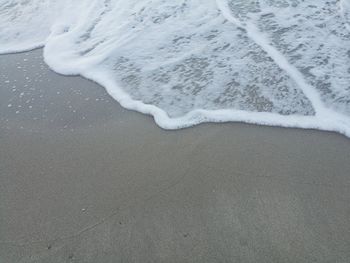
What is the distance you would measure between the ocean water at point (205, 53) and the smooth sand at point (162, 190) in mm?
289

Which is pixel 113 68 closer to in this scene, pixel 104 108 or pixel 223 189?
pixel 104 108

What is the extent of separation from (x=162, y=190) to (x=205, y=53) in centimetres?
220

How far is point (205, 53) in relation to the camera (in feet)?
14.9

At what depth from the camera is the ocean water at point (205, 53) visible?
148 inches

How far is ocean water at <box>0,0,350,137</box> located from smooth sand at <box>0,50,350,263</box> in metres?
0.29

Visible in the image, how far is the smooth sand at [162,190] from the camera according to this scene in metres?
2.55

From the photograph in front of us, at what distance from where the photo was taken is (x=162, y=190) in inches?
116

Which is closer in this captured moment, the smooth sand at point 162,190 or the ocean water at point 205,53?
the smooth sand at point 162,190

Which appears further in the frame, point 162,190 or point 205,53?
point 205,53

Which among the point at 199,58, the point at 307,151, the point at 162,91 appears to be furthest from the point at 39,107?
the point at 307,151

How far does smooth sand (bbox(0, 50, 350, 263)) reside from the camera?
2547 millimetres

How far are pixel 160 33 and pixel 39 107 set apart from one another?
2.00 m

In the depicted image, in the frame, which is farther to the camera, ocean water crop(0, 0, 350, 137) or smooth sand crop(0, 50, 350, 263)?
ocean water crop(0, 0, 350, 137)

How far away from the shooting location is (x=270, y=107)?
3.75 meters
